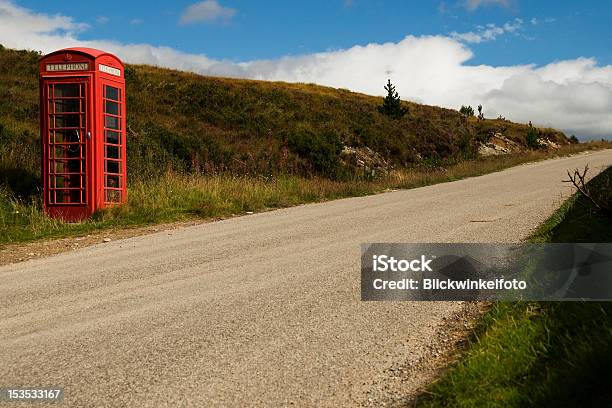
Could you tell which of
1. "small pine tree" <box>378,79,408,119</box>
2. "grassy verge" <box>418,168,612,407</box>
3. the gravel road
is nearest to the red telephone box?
the gravel road

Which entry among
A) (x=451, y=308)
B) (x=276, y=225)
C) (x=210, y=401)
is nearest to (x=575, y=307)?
(x=451, y=308)

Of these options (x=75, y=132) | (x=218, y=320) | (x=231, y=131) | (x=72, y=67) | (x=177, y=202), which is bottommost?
(x=218, y=320)

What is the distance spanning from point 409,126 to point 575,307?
103 feet

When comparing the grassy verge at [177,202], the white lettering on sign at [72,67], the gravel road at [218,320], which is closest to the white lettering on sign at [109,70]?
the white lettering on sign at [72,67]

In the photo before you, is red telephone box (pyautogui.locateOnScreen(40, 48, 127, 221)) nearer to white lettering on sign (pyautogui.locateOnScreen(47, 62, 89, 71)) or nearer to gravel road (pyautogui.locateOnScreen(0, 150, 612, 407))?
white lettering on sign (pyautogui.locateOnScreen(47, 62, 89, 71))

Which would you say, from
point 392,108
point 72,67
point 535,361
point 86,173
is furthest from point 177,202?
point 392,108

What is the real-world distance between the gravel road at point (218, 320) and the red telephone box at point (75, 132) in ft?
9.43

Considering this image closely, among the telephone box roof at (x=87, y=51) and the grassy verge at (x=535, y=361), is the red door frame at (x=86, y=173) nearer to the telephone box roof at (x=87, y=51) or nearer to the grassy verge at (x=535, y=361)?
the telephone box roof at (x=87, y=51)

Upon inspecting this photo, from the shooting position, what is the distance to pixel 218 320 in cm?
502

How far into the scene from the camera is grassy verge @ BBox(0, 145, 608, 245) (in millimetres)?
10680

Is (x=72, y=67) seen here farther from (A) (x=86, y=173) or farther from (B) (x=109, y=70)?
(A) (x=86, y=173)

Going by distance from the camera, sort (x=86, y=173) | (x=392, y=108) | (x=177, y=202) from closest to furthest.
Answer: (x=86, y=173)
(x=177, y=202)
(x=392, y=108)

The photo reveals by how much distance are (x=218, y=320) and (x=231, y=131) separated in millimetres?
21679

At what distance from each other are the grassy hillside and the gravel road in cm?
704
